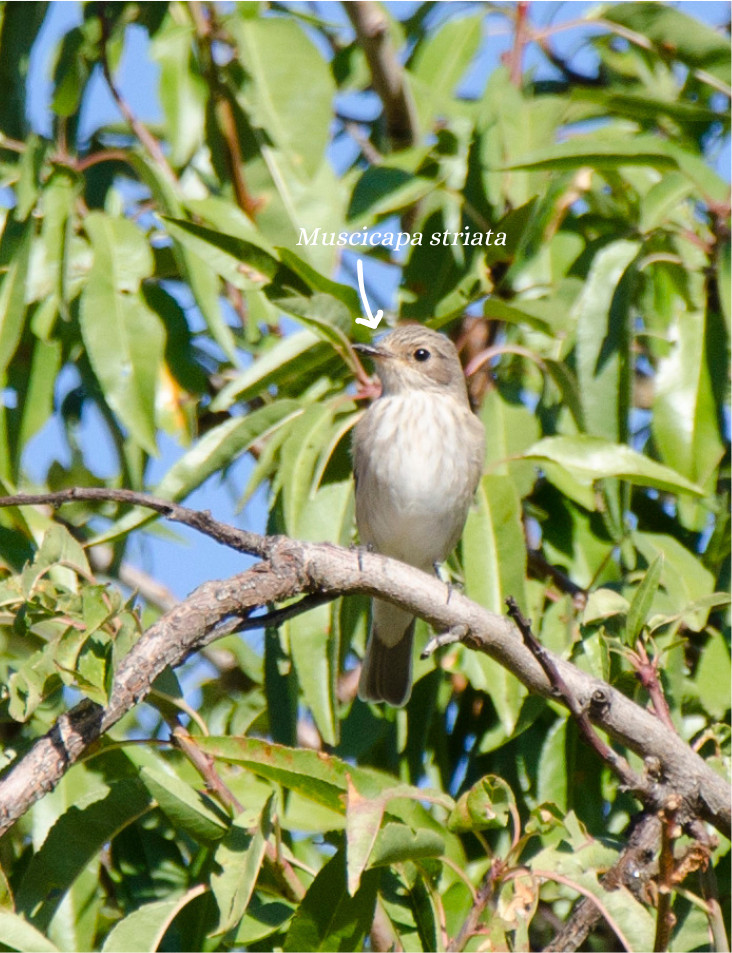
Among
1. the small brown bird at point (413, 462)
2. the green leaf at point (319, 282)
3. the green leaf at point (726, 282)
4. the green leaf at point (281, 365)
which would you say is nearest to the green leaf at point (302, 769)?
the green leaf at point (281, 365)

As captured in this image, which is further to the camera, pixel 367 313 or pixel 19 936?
pixel 367 313

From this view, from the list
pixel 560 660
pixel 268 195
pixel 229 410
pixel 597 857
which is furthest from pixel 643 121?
pixel 597 857

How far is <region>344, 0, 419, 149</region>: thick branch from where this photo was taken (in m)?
4.55

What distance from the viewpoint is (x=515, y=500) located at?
3.89 meters

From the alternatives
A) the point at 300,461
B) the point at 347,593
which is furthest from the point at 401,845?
the point at 300,461

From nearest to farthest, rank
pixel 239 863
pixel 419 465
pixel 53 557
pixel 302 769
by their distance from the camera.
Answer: pixel 53 557, pixel 239 863, pixel 302 769, pixel 419 465

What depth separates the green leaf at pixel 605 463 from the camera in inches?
149

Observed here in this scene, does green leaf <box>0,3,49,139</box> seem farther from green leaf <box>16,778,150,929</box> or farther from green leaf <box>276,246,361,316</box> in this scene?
green leaf <box>16,778,150,929</box>

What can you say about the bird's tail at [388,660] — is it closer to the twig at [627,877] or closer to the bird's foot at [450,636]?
the bird's foot at [450,636]

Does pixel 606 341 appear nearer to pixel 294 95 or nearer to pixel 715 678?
pixel 715 678

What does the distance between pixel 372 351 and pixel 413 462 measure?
41.6 inches

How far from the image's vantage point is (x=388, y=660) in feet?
15.9

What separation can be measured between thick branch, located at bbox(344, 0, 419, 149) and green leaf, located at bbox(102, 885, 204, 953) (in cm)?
287

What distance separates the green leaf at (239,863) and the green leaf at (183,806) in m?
0.07
